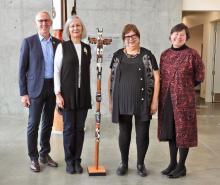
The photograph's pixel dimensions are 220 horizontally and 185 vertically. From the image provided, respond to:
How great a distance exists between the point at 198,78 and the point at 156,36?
3.57 metres

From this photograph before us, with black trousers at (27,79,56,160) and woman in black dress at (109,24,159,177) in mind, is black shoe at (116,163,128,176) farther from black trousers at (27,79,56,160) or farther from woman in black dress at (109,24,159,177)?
black trousers at (27,79,56,160)

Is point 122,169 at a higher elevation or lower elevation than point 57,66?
lower

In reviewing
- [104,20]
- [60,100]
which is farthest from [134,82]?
[104,20]

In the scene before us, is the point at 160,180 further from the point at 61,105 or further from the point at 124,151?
the point at 61,105

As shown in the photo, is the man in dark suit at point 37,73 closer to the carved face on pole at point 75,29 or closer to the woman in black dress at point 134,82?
the carved face on pole at point 75,29

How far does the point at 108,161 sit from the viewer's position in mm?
4285

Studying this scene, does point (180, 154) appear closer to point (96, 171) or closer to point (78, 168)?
point (96, 171)

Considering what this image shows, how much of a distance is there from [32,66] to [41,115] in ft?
1.92

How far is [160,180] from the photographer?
12.1 feet

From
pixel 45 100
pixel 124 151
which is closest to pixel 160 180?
pixel 124 151

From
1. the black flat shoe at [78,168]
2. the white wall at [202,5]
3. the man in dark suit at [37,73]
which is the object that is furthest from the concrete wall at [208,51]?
the black flat shoe at [78,168]

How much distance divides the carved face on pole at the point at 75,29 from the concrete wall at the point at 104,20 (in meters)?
3.40

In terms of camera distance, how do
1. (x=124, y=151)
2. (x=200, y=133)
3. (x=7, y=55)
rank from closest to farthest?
(x=124, y=151), (x=200, y=133), (x=7, y=55)

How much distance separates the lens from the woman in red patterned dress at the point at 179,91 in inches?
141
